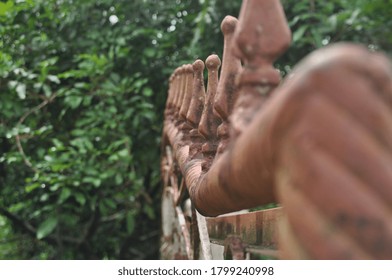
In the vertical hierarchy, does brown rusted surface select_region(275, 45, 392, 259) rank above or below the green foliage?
above

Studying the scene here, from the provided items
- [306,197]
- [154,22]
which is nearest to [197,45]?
[154,22]

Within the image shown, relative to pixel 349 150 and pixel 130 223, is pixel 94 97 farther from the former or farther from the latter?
pixel 349 150

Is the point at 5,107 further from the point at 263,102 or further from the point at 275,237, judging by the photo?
the point at 263,102

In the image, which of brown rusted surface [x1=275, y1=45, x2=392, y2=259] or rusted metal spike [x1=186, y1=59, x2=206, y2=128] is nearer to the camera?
brown rusted surface [x1=275, y1=45, x2=392, y2=259]

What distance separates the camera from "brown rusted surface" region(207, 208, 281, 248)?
1.11 meters

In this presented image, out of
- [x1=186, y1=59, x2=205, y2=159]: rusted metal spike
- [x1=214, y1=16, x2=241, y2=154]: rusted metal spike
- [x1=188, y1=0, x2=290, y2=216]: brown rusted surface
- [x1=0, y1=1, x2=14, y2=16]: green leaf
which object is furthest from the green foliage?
[x1=188, y1=0, x2=290, y2=216]: brown rusted surface

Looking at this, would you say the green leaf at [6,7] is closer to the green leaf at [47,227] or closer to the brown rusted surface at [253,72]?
the green leaf at [47,227]

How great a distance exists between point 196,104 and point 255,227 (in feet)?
1.52

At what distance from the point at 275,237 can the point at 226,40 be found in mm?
409

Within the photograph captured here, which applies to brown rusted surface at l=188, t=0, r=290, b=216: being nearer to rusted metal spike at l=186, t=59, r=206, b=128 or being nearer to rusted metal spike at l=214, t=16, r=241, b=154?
rusted metal spike at l=214, t=16, r=241, b=154

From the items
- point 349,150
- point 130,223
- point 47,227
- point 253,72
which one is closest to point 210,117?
point 253,72

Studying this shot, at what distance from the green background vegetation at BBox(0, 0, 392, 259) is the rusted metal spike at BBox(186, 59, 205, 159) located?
1.76 m

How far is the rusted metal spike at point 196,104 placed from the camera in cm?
148

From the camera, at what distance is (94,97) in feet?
12.6
